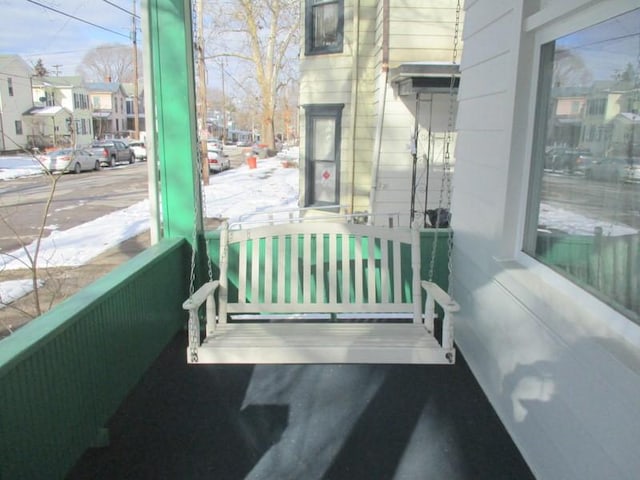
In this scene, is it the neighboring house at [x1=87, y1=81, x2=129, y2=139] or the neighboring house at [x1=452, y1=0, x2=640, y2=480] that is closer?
the neighboring house at [x1=452, y1=0, x2=640, y2=480]

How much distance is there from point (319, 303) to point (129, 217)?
979 centimetres

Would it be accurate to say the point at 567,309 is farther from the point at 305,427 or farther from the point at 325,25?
the point at 325,25

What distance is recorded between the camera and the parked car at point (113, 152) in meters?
25.7

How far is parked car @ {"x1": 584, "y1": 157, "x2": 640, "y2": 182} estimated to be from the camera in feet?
5.22

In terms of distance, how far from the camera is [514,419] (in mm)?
2334

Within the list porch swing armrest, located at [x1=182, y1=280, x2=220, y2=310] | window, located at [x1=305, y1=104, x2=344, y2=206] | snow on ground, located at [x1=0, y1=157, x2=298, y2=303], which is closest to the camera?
porch swing armrest, located at [x1=182, y1=280, x2=220, y2=310]

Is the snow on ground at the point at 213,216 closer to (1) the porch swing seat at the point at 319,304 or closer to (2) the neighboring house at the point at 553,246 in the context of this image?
(2) the neighboring house at the point at 553,246

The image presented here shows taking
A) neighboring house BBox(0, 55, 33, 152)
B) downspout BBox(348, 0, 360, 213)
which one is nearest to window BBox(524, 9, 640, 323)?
downspout BBox(348, 0, 360, 213)

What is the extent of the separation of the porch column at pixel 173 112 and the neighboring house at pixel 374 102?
3.49 metres

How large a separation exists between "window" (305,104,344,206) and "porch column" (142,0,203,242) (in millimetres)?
4785

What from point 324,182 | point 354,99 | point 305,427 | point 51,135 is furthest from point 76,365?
point 354,99

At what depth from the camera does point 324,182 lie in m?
8.21

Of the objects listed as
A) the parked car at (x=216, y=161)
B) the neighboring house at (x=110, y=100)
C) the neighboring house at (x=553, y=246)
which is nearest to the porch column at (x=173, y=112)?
the neighboring house at (x=553, y=246)

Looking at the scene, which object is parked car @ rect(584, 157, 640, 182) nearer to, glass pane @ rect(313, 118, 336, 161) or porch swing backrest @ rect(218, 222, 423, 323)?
porch swing backrest @ rect(218, 222, 423, 323)
